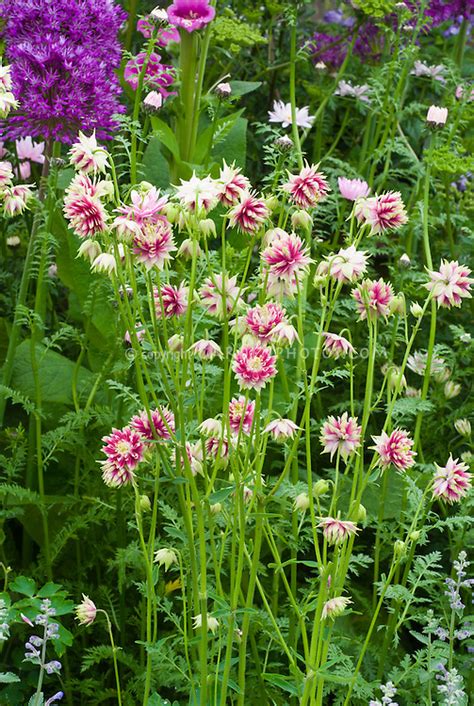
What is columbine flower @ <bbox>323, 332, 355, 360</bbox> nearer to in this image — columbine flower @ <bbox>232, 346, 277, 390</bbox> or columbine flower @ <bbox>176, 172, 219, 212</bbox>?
columbine flower @ <bbox>232, 346, 277, 390</bbox>

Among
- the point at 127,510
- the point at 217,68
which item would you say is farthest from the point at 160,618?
the point at 217,68

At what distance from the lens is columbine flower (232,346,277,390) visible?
4.47 feet

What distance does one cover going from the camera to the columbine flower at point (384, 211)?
4.82 ft

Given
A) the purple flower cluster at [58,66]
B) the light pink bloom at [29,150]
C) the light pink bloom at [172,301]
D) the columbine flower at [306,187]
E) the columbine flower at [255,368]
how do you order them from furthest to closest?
the light pink bloom at [29,150], the purple flower cluster at [58,66], the light pink bloom at [172,301], the columbine flower at [306,187], the columbine flower at [255,368]

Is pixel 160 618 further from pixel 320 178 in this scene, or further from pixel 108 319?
pixel 320 178

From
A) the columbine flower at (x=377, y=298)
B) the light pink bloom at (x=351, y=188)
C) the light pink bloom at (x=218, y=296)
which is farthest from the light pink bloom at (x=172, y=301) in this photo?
the light pink bloom at (x=351, y=188)

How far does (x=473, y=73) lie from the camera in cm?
441

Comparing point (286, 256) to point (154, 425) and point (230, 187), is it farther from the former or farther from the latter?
point (154, 425)

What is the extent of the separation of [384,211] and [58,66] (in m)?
1.07

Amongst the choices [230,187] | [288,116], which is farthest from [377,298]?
[288,116]

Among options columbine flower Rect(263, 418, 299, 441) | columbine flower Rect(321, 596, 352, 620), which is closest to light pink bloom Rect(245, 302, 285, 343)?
columbine flower Rect(263, 418, 299, 441)

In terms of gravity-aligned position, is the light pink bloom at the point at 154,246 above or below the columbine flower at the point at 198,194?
below

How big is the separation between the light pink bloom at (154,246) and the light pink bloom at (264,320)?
149 mm

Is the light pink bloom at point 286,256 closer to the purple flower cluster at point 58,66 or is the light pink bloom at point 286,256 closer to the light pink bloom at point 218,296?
the light pink bloom at point 218,296
